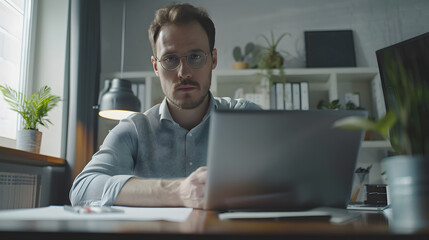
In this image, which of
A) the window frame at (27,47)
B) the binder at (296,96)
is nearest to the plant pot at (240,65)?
the binder at (296,96)

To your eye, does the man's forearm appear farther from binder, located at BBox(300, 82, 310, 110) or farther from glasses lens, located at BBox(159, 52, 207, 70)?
binder, located at BBox(300, 82, 310, 110)

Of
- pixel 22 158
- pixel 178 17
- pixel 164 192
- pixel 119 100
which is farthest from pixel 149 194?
pixel 119 100

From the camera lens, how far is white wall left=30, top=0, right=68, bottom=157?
275cm

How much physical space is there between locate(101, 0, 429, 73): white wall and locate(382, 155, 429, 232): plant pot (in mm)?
2921

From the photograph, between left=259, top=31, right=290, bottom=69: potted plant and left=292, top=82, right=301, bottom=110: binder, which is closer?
left=292, top=82, right=301, bottom=110: binder

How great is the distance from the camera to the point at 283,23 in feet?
11.4

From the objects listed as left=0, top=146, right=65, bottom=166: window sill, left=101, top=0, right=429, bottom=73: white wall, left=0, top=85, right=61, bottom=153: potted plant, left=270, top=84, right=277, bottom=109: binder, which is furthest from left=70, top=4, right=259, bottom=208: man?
left=101, top=0, right=429, bottom=73: white wall

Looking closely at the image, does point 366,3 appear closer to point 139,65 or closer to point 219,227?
point 139,65

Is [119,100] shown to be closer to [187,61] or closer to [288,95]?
[187,61]

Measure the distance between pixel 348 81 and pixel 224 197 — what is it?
9.29 feet

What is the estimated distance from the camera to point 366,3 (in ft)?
11.3

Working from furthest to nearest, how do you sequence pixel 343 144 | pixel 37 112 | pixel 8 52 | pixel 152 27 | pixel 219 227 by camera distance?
pixel 8 52
pixel 37 112
pixel 152 27
pixel 343 144
pixel 219 227

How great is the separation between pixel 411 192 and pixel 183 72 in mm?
1050

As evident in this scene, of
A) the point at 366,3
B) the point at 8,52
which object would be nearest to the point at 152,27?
the point at 8,52
